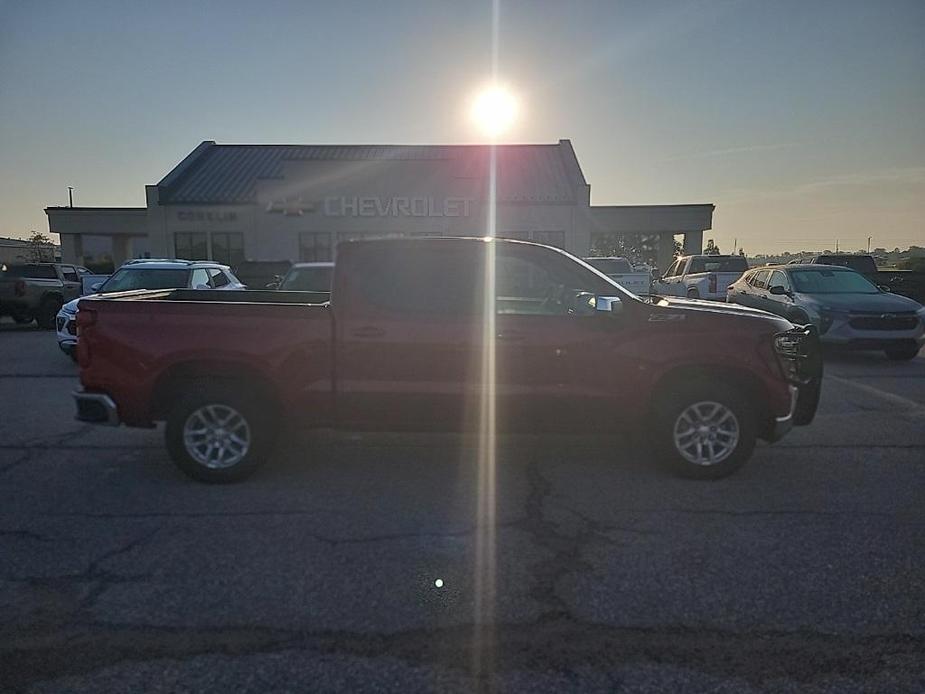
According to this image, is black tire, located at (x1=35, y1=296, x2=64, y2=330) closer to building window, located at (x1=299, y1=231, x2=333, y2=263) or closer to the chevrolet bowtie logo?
building window, located at (x1=299, y1=231, x2=333, y2=263)

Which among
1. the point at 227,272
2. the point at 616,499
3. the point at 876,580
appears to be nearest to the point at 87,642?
the point at 616,499

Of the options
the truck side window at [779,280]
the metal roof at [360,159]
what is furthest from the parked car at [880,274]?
the metal roof at [360,159]

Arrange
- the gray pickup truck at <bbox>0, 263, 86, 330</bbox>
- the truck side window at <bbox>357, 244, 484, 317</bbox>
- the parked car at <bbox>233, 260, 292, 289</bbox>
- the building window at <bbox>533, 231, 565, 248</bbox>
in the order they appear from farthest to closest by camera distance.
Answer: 1. the building window at <bbox>533, 231, 565, 248</bbox>
2. the parked car at <bbox>233, 260, 292, 289</bbox>
3. the gray pickup truck at <bbox>0, 263, 86, 330</bbox>
4. the truck side window at <bbox>357, 244, 484, 317</bbox>

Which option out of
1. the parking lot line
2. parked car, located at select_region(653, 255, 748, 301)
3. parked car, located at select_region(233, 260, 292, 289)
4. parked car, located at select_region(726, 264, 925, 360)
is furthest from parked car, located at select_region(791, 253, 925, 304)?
parked car, located at select_region(233, 260, 292, 289)

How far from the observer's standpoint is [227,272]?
46.0 ft

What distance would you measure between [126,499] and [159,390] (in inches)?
33.5

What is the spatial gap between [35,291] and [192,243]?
15.4 meters

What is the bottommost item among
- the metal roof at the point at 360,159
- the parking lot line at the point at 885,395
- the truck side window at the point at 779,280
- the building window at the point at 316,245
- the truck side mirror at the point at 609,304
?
the parking lot line at the point at 885,395

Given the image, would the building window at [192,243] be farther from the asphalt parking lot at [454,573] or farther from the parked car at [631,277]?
the asphalt parking lot at [454,573]

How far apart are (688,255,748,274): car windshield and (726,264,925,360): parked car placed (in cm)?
818

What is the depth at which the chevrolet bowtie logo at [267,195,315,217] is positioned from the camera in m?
30.7

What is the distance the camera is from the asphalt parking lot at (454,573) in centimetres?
288

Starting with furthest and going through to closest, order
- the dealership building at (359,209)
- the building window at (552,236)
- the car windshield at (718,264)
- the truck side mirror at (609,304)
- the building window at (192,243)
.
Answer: the building window at (192,243)
the building window at (552,236)
the dealership building at (359,209)
the car windshield at (718,264)
the truck side mirror at (609,304)

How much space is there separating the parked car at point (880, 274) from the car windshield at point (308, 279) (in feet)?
45.4
